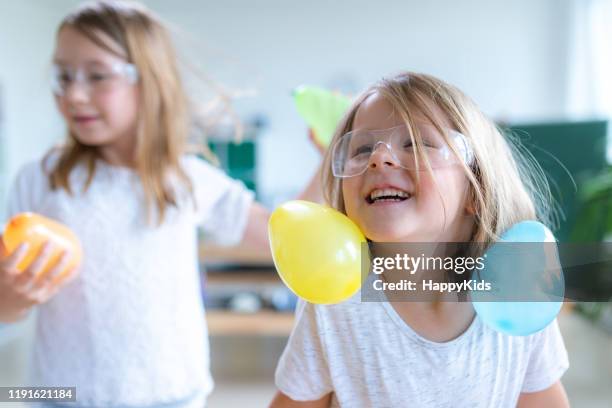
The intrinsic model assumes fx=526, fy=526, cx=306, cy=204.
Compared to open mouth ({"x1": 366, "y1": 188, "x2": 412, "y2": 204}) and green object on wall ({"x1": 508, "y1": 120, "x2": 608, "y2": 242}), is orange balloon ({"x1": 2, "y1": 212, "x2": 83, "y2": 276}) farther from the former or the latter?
Result: green object on wall ({"x1": 508, "y1": 120, "x2": 608, "y2": 242})

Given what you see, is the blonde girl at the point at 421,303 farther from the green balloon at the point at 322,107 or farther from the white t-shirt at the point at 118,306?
the white t-shirt at the point at 118,306

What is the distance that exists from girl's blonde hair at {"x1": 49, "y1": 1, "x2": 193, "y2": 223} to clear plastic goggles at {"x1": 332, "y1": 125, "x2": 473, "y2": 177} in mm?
398

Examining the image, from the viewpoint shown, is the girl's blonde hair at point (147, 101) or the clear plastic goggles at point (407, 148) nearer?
the clear plastic goggles at point (407, 148)

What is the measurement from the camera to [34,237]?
0.61m

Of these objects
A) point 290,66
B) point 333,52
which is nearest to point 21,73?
point 290,66

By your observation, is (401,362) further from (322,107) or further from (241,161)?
(241,161)

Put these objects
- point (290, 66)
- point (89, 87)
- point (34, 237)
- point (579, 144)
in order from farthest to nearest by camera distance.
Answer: point (290, 66) < point (579, 144) < point (89, 87) < point (34, 237)

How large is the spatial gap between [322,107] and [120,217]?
33 cm

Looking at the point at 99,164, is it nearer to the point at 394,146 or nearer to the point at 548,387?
the point at 394,146

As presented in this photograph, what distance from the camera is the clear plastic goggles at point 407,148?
0.43 m

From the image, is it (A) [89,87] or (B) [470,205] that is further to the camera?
(A) [89,87]

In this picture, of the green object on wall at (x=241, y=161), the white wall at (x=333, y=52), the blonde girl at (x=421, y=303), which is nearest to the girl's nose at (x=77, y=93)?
the blonde girl at (x=421, y=303)

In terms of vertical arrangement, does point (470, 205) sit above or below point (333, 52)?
below

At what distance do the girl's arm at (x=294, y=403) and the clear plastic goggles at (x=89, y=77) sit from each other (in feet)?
1.57
